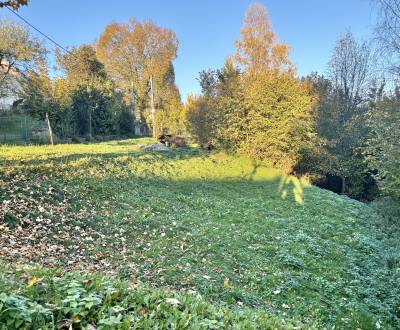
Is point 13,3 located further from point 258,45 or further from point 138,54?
point 138,54

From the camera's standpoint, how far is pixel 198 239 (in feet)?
20.8

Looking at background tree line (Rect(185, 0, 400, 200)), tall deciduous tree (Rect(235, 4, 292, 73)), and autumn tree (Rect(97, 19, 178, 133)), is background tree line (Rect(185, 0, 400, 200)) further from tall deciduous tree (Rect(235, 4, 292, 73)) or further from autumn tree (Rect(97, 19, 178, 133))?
autumn tree (Rect(97, 19, 178, 133))

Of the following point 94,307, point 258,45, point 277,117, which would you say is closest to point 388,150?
point 277,117

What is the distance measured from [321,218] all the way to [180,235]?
17.0 feet

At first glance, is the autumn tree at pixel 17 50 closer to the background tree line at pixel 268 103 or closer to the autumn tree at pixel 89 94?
the background tree line at pixel 268 103

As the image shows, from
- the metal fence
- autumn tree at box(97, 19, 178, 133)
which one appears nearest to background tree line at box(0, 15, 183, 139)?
autumn tree at box(97, 19, 178, 133)

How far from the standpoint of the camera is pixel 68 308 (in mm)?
2168

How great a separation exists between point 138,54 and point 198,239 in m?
27.4

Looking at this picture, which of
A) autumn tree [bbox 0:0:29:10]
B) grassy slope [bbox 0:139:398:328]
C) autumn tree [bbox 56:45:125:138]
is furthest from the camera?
autumn tree [bbox 56:45:125:138]

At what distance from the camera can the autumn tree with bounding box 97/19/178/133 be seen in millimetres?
30141

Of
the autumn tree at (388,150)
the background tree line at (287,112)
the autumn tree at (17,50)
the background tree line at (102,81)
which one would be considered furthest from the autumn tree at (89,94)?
the autumn tree at (388,150)

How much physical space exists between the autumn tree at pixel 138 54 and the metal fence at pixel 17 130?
13.8 meters

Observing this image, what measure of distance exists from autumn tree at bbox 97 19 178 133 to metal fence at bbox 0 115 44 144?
1376 centimetres

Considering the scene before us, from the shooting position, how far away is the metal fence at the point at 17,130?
55.1ft
